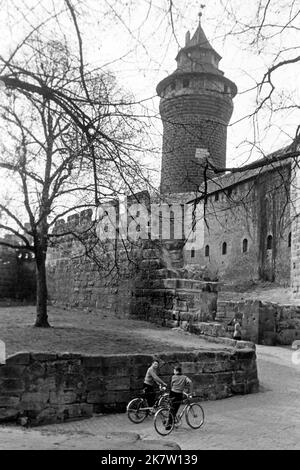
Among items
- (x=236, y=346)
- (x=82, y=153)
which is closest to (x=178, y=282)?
(x=236, y=346)

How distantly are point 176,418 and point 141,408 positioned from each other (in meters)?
0.50

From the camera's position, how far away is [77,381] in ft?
24.6

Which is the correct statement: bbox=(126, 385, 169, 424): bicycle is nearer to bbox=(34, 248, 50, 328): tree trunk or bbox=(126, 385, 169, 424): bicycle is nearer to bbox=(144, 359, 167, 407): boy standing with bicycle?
bbox=(144, 359, 167, 407): boy standing with bicycle

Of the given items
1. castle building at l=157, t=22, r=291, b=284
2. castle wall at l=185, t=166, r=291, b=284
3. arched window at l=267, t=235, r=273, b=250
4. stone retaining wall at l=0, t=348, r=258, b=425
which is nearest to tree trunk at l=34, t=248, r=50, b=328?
stone retaining wall at l=0, t=348, r=258, b=425

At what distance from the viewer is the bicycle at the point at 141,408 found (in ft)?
24.1

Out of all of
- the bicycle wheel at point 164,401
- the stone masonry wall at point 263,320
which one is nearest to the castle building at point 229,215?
the stone masonry wall at point 263,320

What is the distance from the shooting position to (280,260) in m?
34.6

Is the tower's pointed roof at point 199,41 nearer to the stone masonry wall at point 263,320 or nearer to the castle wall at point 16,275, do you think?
the stone masonry wall at point 263,320

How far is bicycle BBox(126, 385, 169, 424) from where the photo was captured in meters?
7.36

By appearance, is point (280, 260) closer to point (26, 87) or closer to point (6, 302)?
point (6, 302)

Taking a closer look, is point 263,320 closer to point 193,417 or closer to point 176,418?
point 193,417

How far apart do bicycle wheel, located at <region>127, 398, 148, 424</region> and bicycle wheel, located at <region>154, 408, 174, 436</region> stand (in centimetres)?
23

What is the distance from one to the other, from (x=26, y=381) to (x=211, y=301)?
23.2ft

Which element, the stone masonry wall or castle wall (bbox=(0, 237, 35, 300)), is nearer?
the stone masonry wall
